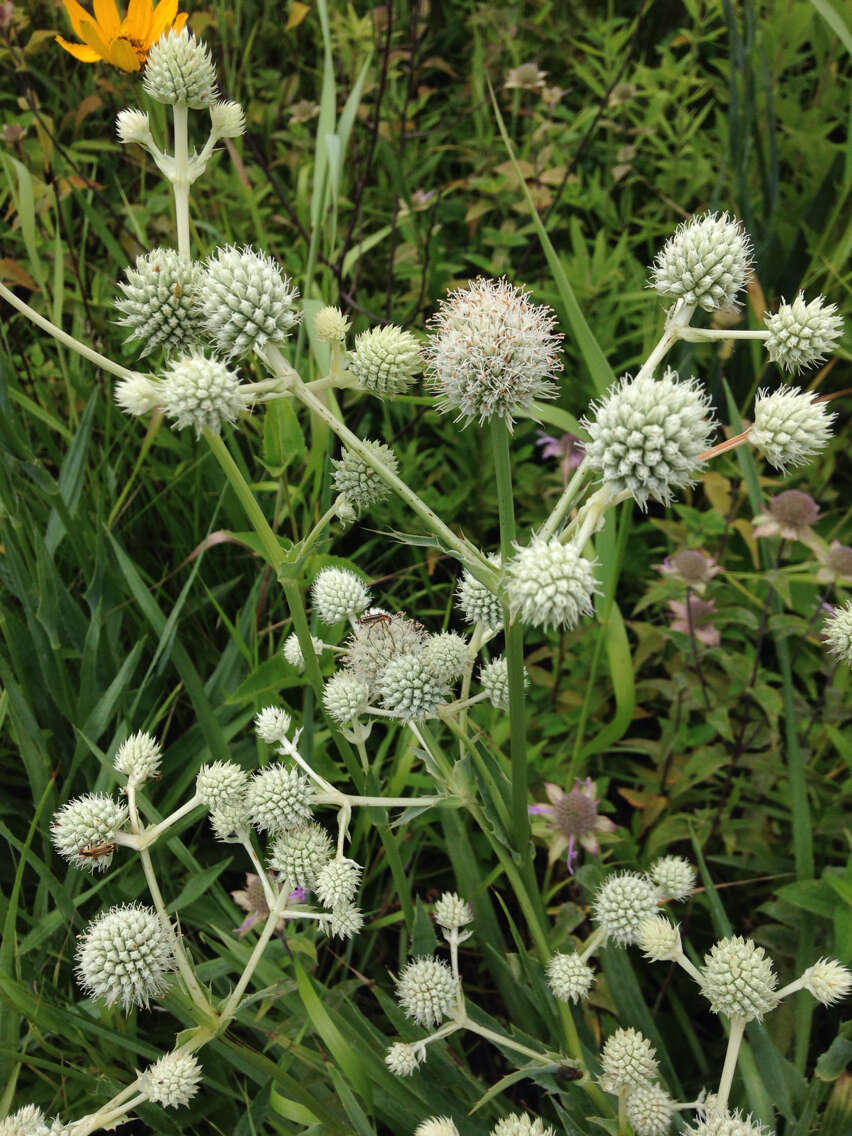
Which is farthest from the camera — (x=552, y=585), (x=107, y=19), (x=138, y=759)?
(x=107, y=19)

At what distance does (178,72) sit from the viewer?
160 cm

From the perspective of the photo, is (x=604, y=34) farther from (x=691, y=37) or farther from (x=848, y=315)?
(x=848, y=315)

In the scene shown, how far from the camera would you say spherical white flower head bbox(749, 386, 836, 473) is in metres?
1.35

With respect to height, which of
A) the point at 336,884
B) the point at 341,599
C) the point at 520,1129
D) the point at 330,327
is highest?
the point at 330,327

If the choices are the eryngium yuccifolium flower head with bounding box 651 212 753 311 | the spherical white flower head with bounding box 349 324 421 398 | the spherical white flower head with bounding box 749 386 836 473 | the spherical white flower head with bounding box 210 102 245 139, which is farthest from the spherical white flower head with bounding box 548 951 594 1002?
the spherical white flower head with bounding box 210 102 245 139

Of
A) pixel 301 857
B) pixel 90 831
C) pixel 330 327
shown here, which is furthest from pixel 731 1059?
pixel 330 327

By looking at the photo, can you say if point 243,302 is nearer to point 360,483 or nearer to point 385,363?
point 385,363

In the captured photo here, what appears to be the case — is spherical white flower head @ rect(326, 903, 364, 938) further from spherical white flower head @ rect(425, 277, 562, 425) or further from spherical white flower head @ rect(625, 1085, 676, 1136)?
spherical white flower head @ rect(425, 277, 562, 425)

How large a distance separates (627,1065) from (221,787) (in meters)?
0.91

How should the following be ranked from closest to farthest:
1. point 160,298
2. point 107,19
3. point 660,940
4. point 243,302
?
1. point 243,302
2. point 160,298
3. point 660,940
4. point 107,19

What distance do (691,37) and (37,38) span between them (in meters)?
2.67

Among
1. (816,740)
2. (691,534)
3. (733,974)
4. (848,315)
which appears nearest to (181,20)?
(691,534)

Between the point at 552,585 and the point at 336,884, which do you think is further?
the point at 336,884

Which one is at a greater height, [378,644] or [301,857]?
[378,644]
